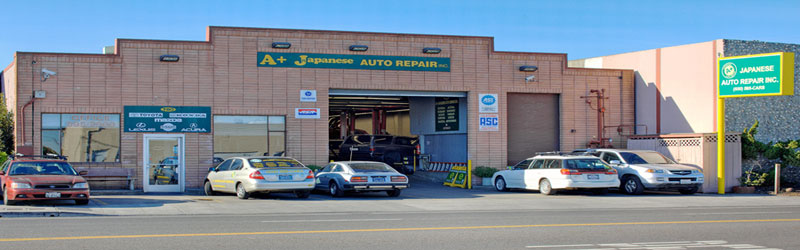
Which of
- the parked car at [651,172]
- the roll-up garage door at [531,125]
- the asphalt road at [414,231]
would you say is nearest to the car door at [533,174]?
the parked car at [651,172]

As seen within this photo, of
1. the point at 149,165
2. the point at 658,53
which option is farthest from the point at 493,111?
the point at 149,165

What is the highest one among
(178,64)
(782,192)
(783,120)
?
(178,64)

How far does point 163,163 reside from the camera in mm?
25828

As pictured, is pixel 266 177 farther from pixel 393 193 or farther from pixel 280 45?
pixel 280 45

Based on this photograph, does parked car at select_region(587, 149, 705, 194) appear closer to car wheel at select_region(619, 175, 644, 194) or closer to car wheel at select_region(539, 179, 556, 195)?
car wheel at select_region(619, 175, 644, 194)

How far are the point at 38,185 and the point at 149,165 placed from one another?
698 cm

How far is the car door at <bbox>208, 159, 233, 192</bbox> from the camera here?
22.8 metres

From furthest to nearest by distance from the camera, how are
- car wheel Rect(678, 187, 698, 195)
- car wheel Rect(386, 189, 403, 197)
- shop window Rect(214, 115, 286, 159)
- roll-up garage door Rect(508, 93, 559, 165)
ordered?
roll-up garage door Rect(508, 93, 559, 165), shop window Rect(214, 115, 286, 159), car wheel Rect(678, 187, 698, 195), car wheel Rect(386, 189, 403, 197)

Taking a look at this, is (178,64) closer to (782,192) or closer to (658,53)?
(658,53)

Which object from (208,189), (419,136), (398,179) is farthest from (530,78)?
(208,189)

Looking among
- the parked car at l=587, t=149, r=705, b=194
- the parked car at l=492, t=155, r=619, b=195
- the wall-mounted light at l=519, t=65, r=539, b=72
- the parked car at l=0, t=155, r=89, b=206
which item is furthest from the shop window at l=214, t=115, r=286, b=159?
the parked car at l=587, t=149, r=705, b=194

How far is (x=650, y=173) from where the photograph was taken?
24.2 m

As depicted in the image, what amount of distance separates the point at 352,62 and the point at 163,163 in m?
7.30

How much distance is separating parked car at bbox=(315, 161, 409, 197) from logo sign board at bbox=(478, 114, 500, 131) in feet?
22.8
